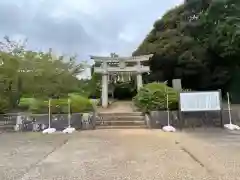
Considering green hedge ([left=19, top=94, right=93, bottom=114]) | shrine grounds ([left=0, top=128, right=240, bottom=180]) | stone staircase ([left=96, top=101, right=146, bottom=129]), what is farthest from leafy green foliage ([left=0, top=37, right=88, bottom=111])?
shrine grounds ([left=0, top=128, right=240, bottom=180])

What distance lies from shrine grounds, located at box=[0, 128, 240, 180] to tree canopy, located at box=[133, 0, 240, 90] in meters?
11.6

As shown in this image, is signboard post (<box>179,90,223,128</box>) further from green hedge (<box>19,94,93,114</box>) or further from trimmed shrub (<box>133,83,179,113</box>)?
green hedge (<box>19,94,93,114</box>)

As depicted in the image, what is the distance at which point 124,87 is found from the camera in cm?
2430

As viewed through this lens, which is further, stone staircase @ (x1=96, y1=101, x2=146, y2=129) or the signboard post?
stone staircase @ (x1=96, y1=101, x2=146, y2=129)

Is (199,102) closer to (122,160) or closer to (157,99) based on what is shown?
(157,99)

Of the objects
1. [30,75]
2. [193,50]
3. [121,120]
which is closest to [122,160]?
[121,120]

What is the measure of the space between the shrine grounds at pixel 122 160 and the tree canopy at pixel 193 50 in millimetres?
11556

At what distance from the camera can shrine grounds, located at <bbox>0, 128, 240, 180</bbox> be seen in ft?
14.5

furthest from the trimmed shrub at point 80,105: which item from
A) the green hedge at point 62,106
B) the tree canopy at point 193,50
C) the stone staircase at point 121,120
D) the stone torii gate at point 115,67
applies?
the tree canopy at point 193,50

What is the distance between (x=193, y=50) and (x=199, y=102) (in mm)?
9883

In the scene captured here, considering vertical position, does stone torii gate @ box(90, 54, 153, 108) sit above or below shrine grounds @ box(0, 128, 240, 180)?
above

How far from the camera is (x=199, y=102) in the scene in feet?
35.6

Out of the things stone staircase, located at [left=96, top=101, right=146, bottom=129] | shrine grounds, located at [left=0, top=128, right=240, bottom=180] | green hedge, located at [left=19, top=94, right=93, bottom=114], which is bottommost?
shrine grounds, located at [left=0, top=128, right=240, bottom=180]

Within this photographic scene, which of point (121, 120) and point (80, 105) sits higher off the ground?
point (80, 105)
